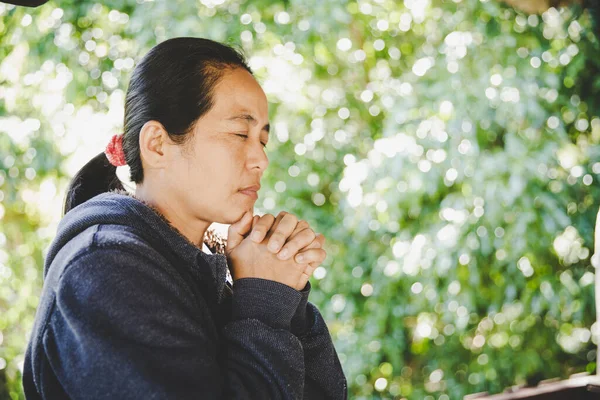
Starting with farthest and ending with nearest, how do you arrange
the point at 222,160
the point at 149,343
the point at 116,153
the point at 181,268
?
the point at 116,153 → the point at 222,160 → the point at 181,268 → the point at 149,343

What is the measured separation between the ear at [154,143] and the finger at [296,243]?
0.29 meters

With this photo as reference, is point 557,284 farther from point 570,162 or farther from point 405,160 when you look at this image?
point 405,160

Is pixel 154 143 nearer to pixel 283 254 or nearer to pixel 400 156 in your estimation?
pixel 283 254

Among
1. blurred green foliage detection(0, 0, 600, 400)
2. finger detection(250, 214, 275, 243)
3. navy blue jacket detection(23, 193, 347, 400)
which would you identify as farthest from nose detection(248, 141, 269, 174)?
blurred green foliage detection(0, 0, 600, 400)

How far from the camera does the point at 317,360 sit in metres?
1.16

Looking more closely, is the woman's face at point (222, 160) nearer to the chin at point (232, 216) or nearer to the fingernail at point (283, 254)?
the chin at point (232, 216)

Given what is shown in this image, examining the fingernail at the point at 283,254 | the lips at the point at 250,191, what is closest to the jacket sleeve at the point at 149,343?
the fingernail at the point at 283,254

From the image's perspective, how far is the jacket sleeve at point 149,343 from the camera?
0.78 m

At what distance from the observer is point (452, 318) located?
9.00ft

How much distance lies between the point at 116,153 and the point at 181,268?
366mm

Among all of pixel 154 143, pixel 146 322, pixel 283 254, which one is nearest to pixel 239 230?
pixel 283 254

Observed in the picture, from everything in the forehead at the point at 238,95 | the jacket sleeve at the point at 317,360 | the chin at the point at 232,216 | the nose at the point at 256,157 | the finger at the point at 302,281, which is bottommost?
the jacket sleeve at the point at 317,360

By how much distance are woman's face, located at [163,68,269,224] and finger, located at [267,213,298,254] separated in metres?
0.08

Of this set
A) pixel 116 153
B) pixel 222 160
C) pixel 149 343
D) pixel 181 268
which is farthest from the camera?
pixel 116 153
